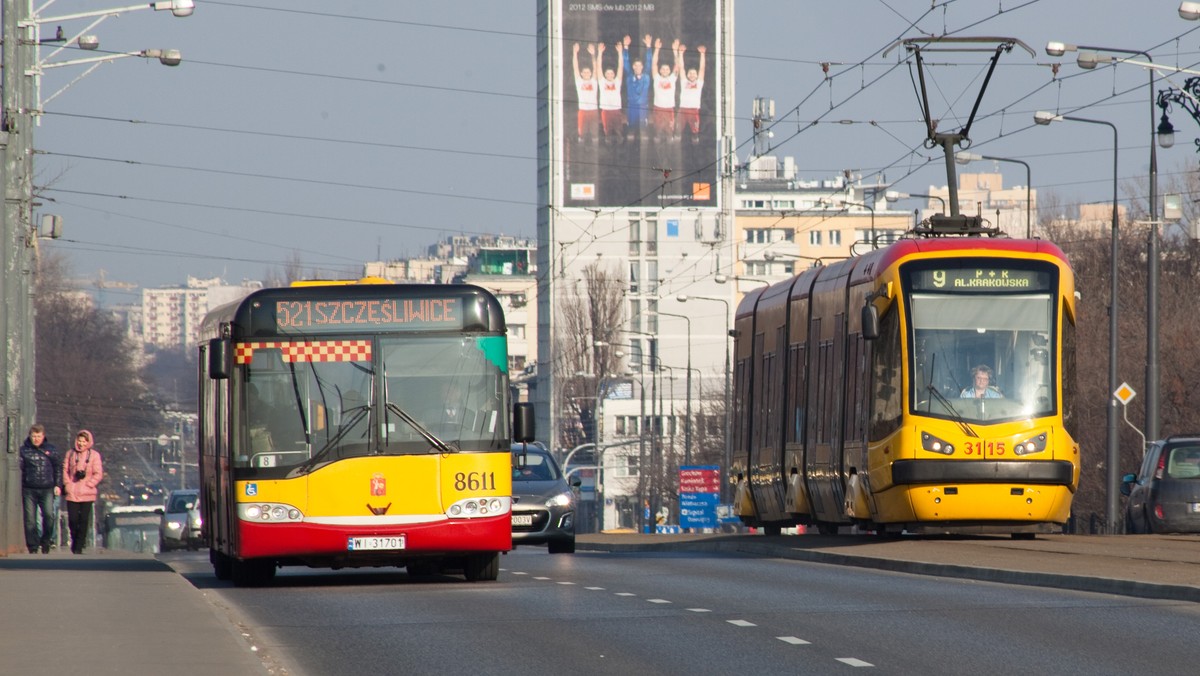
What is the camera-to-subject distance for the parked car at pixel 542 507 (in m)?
26.4

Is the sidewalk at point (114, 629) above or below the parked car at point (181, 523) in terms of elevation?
above

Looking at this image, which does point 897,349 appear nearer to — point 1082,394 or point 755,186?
point 1082,394

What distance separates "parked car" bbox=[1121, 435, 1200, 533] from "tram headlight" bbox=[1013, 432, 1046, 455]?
7.94m

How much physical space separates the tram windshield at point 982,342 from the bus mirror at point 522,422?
615 cm

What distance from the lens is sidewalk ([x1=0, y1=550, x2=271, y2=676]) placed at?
11023 millimetres

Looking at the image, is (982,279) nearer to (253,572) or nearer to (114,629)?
(253,572)

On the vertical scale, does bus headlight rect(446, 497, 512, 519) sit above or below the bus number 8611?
below

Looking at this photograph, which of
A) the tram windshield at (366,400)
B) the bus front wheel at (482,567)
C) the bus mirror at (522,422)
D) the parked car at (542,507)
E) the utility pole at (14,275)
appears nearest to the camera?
the tram windshield at (366,400)

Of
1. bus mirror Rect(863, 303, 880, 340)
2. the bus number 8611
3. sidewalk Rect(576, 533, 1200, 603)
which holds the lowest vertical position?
sidewalk Rect(576, 533, 1200, 603)

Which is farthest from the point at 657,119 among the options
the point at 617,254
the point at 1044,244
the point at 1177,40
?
the point at 1044,244

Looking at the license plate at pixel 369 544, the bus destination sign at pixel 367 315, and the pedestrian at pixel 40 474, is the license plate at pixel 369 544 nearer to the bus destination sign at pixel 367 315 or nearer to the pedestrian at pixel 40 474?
the bus destination sign at pixel 367 315

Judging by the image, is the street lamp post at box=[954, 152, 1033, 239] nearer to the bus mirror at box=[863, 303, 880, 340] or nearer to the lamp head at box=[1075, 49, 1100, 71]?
the lamp head at box=[1075, 49, 1100, 71]

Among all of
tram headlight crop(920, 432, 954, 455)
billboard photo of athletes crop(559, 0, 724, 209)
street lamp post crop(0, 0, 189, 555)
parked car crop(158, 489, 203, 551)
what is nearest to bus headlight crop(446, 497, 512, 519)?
tram headlight crop(920, 432, 954, 455)

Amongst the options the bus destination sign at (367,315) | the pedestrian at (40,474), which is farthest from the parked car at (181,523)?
the bus destination sign at (367,315)
